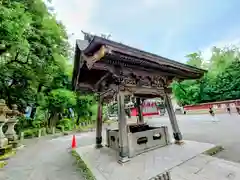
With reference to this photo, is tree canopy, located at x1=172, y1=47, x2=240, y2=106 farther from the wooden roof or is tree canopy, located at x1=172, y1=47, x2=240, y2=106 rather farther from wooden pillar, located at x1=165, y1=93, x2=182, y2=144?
the wooden roof

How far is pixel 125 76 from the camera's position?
170 inches

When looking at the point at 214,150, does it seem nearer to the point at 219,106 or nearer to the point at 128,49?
the point at 128,49

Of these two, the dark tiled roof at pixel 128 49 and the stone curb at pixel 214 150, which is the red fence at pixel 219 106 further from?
the dark tiled roof at pixel 128 49

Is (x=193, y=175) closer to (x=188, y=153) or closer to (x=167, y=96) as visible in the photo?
(x=188, y=153)

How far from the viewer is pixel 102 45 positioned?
115 inches

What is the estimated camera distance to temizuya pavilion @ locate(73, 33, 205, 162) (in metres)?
3.25

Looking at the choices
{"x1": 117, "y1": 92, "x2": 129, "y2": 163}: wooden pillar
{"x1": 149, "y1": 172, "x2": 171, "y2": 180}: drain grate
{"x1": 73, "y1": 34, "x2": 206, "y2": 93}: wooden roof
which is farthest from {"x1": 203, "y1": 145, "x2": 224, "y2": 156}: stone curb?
{"x1": 73, "y1": 34, "x2": 206, "y2": 93}: wooden roof

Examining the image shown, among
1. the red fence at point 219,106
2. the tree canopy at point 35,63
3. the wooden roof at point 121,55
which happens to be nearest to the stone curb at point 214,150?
the wooden roof at point 121,55

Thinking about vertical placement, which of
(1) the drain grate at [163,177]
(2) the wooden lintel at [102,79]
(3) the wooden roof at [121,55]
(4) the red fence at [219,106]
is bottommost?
(1) the drain grate at [163,177]

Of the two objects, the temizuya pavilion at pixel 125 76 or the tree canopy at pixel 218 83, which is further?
the tree canopy at pixel 218 83

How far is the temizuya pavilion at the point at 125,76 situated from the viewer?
325 cm

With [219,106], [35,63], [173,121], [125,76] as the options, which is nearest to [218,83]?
[219,106]

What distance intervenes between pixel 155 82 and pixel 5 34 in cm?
742

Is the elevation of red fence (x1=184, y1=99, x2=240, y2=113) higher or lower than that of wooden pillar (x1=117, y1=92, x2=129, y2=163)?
higher
